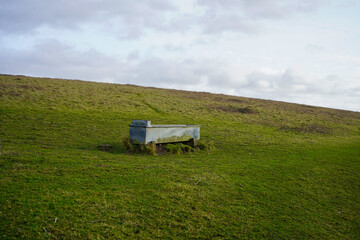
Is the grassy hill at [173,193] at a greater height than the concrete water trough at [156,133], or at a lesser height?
lesser

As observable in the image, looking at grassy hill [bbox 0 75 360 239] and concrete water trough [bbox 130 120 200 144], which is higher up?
concrete water trough [bbox 130 120 200 144]

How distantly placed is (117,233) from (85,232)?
0.65m

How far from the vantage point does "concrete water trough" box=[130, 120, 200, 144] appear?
46.5 feet

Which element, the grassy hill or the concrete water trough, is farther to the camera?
the concrete water trough

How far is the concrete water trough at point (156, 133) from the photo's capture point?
14164mm

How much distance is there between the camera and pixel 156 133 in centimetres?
1480

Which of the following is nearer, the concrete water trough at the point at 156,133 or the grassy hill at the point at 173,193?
the grassy hill at the point at 173,193

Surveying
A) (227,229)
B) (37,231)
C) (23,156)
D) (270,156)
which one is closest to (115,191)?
(37,231)

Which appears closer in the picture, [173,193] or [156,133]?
[173,193]

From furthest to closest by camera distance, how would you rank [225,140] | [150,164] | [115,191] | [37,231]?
[225,140], [150,164], [115,191], [37,231]

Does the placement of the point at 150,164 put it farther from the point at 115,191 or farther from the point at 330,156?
the point at 330,156

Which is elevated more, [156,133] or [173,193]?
[156,133]

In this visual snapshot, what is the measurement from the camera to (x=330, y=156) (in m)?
17.9

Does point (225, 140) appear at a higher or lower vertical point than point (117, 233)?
higher
